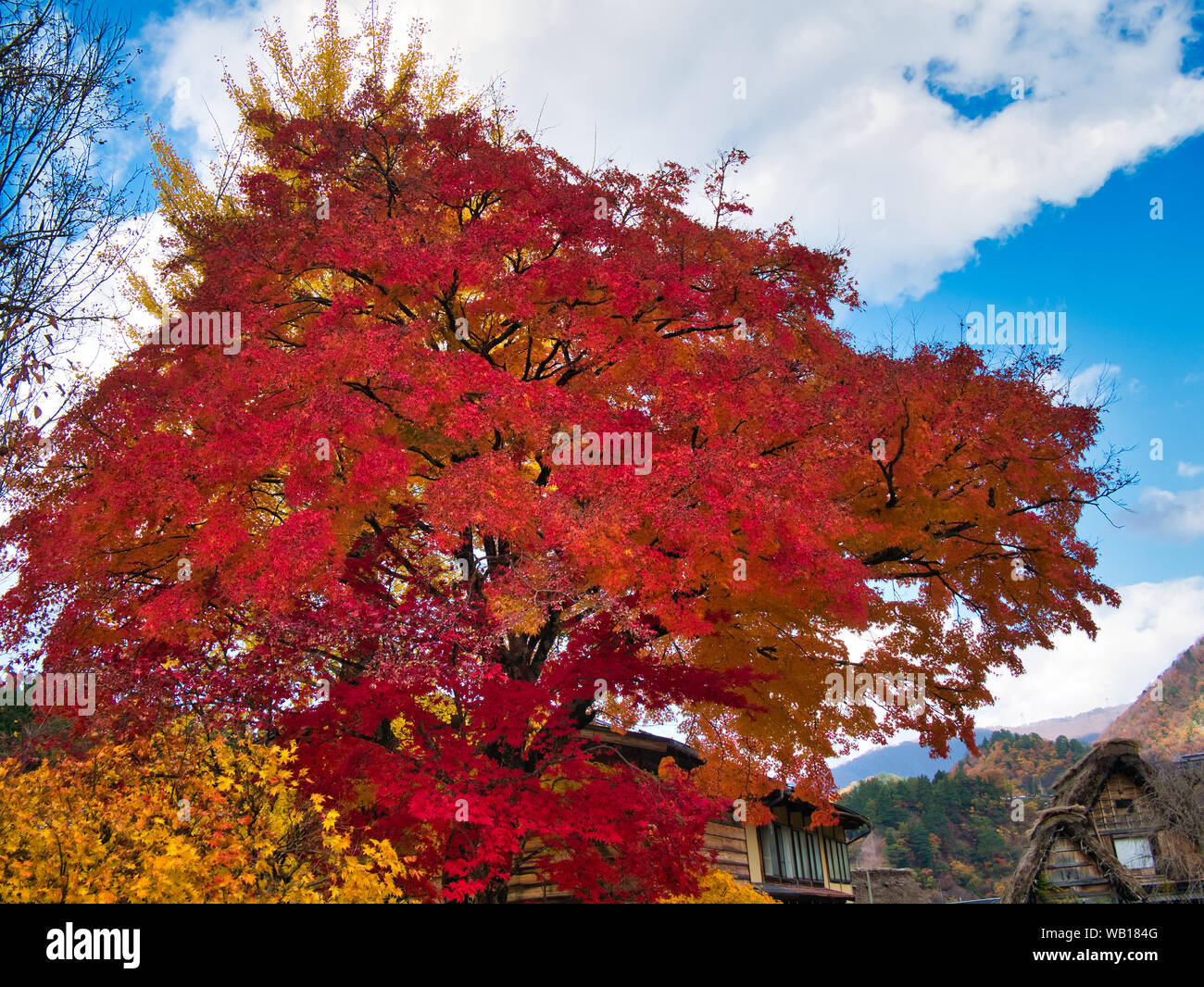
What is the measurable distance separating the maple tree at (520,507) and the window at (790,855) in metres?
10.5

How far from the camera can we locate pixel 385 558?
15.3 m

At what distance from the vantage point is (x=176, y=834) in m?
8.09

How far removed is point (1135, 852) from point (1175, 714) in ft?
174

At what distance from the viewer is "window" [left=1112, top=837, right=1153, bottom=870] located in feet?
71.6

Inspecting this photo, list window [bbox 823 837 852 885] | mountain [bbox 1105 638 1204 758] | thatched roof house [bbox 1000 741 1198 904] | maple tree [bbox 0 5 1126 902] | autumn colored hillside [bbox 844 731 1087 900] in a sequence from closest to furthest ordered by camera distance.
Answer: maple tree [bbox 0 5 1126 902] → thatched roof house [bbox 1000 741 1198 904] → window [bbox 823 837 852 885] → mountain [bbox 1105 638 1204 758] → autumn colored hillside [bbox 844 731 1087 900]

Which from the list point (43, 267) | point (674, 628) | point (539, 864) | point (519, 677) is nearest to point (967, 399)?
point (674, 628)

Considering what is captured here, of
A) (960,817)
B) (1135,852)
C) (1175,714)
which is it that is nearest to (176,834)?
(1135,852)

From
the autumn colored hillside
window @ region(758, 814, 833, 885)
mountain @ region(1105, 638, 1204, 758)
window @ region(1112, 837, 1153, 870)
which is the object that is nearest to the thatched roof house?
window @ region(1112, 837, 1153, 870)

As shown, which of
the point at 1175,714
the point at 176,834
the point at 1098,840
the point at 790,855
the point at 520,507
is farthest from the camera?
the point at 1175,714

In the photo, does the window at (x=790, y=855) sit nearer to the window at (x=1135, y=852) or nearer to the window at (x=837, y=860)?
the window at (x=837, y=860)

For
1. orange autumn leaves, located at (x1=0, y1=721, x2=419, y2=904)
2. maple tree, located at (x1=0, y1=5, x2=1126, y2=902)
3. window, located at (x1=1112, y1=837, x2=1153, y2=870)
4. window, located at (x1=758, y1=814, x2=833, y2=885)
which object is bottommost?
window, located at (x1=758, y1=814, x2=833, y2=885)

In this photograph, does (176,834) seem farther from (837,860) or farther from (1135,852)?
(837,860)

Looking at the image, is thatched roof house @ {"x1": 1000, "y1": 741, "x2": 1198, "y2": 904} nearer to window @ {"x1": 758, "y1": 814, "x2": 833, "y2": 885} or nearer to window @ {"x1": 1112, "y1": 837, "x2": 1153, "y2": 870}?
window @ {"x1": 1112, "y1": 837, "x2": 1153, "y2": 870}

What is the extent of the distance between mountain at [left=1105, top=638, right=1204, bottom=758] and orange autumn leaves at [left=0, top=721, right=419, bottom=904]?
49.6 m
